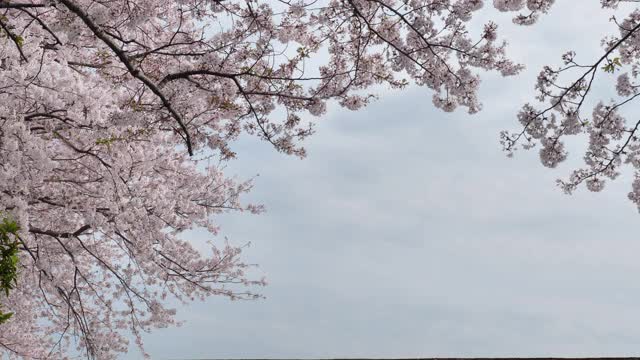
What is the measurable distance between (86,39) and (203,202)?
3699mm

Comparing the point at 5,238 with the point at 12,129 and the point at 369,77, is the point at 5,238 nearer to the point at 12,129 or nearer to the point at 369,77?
the point at 12,129

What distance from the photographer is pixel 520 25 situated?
8.27 m

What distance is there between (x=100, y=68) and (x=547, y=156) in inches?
290

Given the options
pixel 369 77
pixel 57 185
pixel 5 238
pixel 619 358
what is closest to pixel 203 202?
pixel 57 185

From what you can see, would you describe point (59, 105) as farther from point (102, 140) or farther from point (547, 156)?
point (547, 156)

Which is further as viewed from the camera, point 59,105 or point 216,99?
point 216,99

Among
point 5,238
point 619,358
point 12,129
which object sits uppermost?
point 12,129

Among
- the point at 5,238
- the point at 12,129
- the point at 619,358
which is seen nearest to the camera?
the point at 5,238

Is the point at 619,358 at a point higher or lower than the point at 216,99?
lower

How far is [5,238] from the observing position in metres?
5.64

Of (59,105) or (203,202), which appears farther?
(203,202)

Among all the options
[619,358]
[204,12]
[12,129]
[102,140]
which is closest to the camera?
[619,358]

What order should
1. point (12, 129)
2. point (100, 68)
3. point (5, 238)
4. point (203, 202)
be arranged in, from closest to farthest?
point (5, 238) < point (12, 129) < point (100, 68) < point (203, 202)

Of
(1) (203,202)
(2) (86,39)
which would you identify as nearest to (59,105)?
(2) (86,39)
